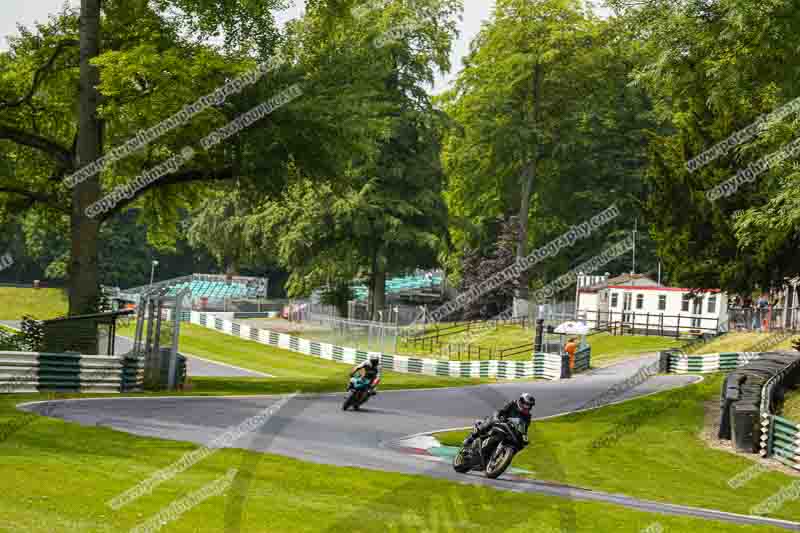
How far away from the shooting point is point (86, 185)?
28.9 meters

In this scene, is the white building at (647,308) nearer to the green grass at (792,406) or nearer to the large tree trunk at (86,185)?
the green grass at (792,406)

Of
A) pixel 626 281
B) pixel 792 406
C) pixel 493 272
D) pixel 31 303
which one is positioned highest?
pixel 493 272

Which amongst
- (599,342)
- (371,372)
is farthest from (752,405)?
(599,342)

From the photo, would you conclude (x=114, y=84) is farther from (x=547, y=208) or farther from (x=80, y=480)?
(x=547, y=208)

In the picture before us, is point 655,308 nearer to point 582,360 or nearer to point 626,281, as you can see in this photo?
point 626,281

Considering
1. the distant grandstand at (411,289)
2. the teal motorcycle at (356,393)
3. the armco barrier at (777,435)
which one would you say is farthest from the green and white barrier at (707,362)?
the distant grandstand at (411,289)

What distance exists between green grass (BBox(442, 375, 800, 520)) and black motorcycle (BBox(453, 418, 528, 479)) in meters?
1.51

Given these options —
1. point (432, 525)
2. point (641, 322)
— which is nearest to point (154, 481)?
point (432, 525)

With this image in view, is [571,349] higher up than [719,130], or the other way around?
[719,130]

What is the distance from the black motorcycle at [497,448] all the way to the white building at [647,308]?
3840 cm

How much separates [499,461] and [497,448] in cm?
22

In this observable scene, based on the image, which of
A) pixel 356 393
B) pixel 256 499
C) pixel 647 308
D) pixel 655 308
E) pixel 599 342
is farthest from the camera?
pixel 647 308

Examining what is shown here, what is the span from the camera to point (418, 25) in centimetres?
5966

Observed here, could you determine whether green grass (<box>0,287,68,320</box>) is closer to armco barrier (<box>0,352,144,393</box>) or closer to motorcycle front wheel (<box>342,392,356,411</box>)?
armco barrier (<box>0,352,144,393</box>)
